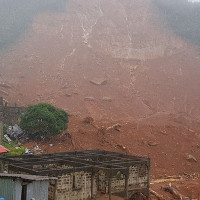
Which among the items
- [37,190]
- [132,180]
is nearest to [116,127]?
[132,180]

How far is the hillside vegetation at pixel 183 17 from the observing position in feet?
214

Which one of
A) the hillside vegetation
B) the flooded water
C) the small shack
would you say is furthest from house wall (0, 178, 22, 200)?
the hillside vegetation

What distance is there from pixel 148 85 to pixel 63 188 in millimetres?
37593

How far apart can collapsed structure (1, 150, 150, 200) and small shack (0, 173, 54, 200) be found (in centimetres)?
162

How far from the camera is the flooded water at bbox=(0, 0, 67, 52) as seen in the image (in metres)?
62.3

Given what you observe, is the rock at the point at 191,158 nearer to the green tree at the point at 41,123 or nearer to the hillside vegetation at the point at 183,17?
the green tree at the point at 41,123

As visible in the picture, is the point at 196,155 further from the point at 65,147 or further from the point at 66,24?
the point at 66,24

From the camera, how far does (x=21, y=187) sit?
1202 centimetres

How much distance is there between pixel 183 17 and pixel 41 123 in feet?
162

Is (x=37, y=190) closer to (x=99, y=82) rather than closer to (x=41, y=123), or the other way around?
(x=41, y=123)

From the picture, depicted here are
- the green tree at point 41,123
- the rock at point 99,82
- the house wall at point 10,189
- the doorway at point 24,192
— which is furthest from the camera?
the rock at point 99,82

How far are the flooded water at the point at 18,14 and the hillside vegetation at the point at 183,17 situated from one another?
68.0 feet

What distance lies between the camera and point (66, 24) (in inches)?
2675

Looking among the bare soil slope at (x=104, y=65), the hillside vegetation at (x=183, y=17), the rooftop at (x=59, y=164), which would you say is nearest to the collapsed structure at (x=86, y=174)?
the rooftop at (x=59, y=164)
